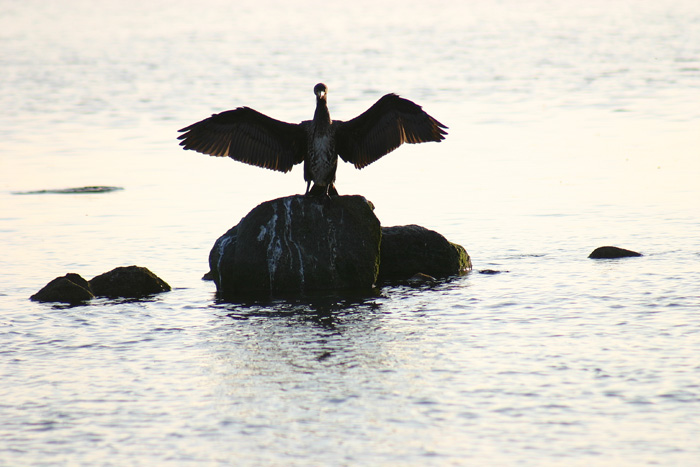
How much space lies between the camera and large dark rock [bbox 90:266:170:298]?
12.8 m

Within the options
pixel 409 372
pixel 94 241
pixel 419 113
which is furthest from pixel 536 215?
pixel 409 372

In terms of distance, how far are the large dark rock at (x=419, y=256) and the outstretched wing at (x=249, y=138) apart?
1.79 meters

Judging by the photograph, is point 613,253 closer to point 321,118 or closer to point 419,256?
point 419,256

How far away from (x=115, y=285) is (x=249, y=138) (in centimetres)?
249

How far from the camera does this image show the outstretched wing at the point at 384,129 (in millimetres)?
12375

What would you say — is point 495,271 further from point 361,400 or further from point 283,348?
point 361,400

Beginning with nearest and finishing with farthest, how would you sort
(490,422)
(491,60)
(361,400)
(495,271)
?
(490,422), (361,400), (495,271), (491,60)

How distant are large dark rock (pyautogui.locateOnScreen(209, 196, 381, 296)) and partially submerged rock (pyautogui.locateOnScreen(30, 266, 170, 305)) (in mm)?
958

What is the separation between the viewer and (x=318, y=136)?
12.5 m

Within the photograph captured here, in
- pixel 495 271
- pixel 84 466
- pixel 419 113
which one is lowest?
pixel 84 466

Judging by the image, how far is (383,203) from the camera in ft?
60.5

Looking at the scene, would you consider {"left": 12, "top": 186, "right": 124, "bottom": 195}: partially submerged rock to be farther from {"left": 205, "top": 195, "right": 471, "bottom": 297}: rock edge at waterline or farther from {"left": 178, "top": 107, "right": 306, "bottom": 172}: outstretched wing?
{"left": 205, "top": 195, "right": 471, "bottom": 297}: rock edge at waterline

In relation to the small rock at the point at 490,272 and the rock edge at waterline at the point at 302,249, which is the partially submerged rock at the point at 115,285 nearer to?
the rock edge at waterline at the point at 302,249

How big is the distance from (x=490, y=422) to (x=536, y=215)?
9.36m
